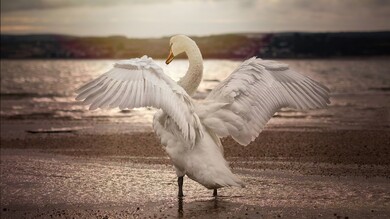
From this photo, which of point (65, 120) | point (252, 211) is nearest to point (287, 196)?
point (252, 211)

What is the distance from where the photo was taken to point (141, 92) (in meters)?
7.57

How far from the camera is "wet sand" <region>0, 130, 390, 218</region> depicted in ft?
27.9

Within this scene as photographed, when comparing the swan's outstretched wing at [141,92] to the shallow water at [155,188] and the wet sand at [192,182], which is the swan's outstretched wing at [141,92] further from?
the shallow water at [155,188]

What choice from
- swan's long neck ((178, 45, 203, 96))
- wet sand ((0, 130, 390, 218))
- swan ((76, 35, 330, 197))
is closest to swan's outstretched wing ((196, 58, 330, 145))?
swan ((76, 35, 330, 197))

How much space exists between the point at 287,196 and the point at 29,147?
29.9 feet

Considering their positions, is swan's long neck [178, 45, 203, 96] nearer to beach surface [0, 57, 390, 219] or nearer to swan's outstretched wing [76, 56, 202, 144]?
beach surface [0, 57, 390, 219]

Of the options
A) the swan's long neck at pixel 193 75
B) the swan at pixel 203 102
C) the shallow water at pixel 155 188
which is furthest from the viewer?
the swan's long neck at pixel 193 75

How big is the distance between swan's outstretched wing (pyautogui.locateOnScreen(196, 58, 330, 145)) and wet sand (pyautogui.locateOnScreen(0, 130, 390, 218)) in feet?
3.77

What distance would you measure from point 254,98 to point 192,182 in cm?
248

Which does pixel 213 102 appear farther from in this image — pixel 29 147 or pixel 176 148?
pixel 29 147

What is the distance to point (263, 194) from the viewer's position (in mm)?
9422

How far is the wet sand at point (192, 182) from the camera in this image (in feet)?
→ 27.9

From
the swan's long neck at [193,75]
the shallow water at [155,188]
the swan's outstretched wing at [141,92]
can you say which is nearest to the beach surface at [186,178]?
the shallow water at [155,188]

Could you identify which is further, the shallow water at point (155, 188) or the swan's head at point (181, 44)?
the swan's head at point (181, 44)
